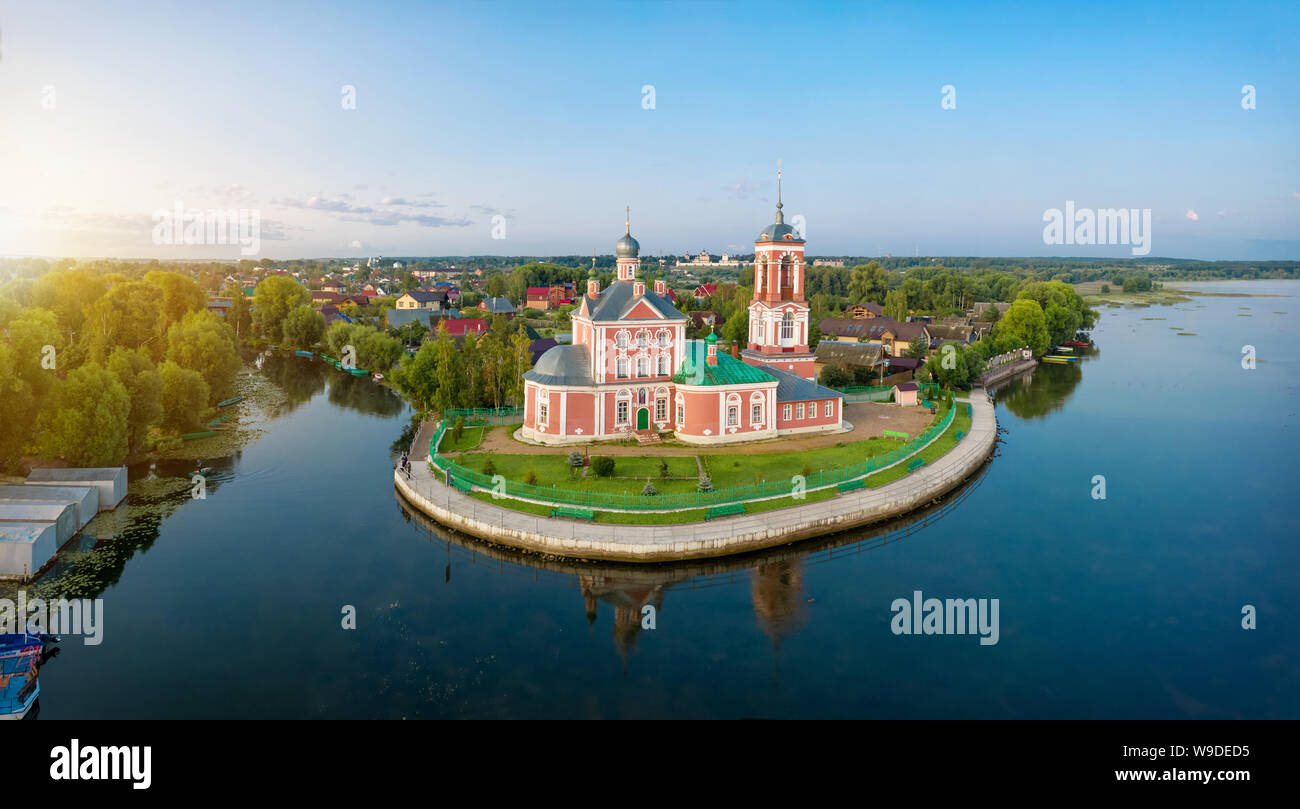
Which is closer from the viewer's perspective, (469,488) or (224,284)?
(469,488)

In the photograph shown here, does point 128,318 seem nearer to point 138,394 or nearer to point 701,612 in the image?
point 138,394

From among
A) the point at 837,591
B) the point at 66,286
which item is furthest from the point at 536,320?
the point at 837,591

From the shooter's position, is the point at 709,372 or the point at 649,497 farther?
the point at 709,372

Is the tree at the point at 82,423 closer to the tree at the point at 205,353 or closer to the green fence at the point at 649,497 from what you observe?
the green fence at the point at 649,497

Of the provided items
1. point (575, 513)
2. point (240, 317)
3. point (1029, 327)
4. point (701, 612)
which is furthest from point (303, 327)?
point (1029, 327)

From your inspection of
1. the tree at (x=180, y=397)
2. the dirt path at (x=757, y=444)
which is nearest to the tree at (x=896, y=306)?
the dirt path at (x=757, y=444)
